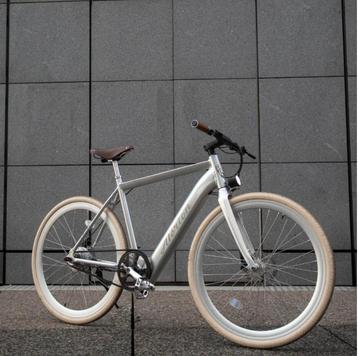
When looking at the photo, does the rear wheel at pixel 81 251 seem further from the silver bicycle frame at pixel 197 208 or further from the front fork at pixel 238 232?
the front fork at pixel 238 232

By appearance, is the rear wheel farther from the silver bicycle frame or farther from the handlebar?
the handlebar

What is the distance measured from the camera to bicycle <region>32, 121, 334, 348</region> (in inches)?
103

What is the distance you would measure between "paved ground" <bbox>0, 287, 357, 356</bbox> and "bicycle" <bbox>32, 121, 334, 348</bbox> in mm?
134

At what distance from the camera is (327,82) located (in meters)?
5.10

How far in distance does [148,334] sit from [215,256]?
64 cm

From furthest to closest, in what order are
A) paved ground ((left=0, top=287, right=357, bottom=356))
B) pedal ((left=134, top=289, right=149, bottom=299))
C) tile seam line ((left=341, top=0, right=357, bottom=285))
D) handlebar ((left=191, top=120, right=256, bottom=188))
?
tile seam line ((left=341, top=0, right=357, bottom=285)) < pedal ((left=134, top=289, right=149, bottom=299)) < handlebar ((left=191, top=120, right=256, bottom=188)) < paved ground ((left=0, top=287, right=357, bottom=356))

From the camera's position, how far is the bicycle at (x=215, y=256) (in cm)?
260

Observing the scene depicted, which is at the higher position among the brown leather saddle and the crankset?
the brown leather saddle

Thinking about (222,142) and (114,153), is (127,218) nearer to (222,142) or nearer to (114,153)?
(114,153)

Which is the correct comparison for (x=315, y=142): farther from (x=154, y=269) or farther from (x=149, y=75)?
(x=154, y=269)

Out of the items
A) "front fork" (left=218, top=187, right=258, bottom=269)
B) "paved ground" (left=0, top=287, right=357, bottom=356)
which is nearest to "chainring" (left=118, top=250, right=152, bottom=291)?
"paved ground" (left=0, top=287, right=357, bottom=356)

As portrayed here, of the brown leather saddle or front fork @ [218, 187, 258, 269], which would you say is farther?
the brown leather saddle

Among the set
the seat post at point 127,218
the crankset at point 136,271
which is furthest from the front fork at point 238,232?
the seat post at point 127,218

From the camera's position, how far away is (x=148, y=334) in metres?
3.02
